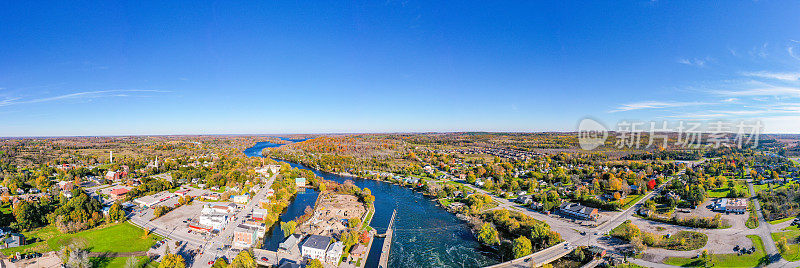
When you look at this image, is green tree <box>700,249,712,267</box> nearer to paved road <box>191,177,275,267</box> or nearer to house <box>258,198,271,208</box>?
paved road <box>191,177,275,267</box>

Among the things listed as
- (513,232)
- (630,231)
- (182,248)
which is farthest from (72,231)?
(630,231)

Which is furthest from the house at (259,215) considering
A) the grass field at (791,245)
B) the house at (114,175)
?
the grass field at (791,245)

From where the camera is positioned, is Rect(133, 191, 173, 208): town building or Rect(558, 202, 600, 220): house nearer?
Rect(558, 202, 600, 220): house

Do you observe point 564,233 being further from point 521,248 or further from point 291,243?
point 291,243

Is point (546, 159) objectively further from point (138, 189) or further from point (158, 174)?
point (158, 174)

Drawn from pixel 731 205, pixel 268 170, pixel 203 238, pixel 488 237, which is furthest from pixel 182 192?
pixel 731 205

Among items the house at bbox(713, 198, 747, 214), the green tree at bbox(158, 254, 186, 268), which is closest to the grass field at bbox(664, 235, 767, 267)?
the house at bbox(713, 198, 747, 214)

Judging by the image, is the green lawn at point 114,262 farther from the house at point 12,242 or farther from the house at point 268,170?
the house at point 268,170
